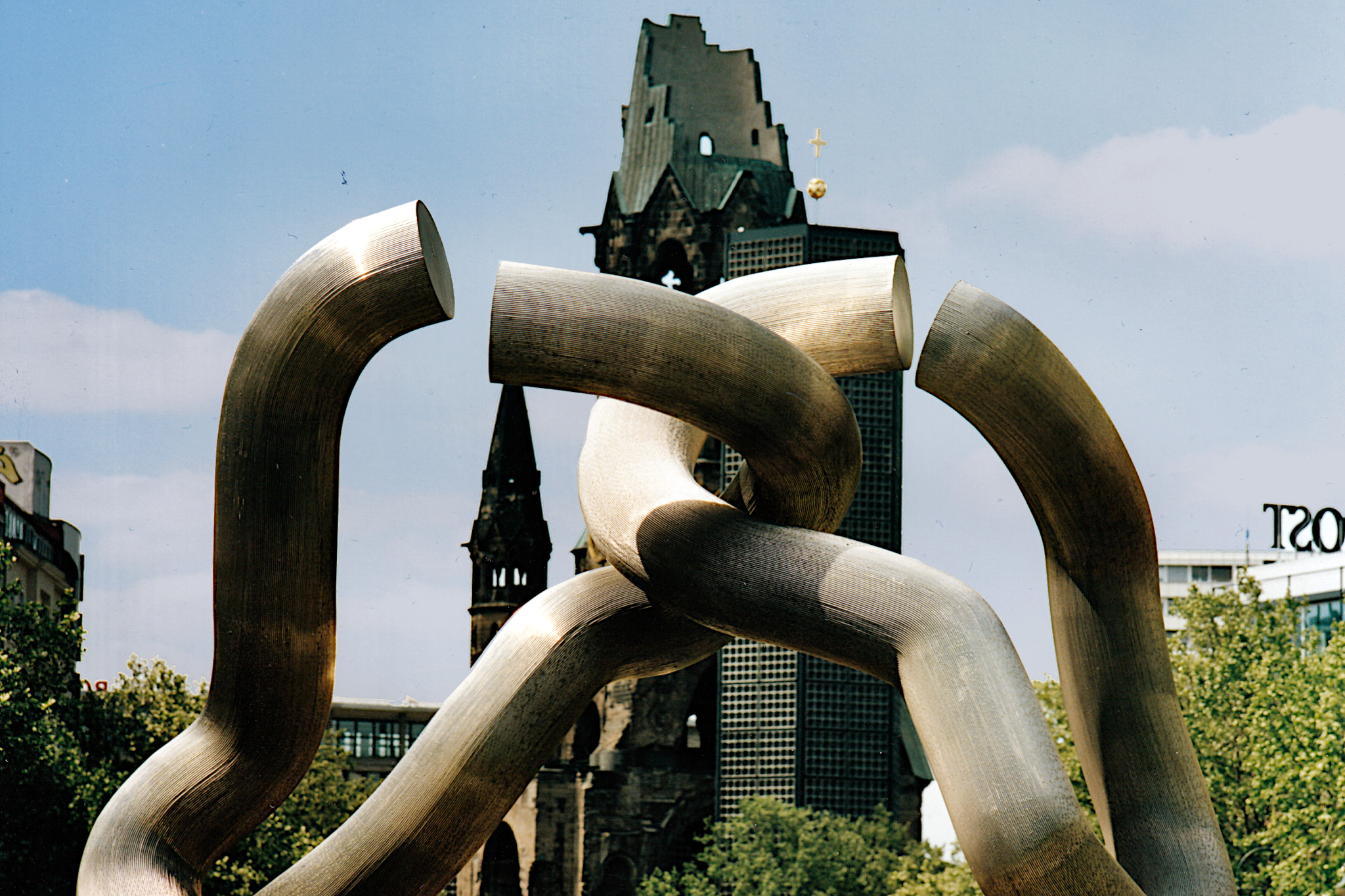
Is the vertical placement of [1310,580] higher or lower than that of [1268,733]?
higher

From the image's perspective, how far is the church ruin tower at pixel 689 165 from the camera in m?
51.9

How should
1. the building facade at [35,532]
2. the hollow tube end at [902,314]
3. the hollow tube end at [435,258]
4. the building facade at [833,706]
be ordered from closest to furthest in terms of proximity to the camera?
the hollow tube end at [435,258] < the hollow tube end at [902,314] < the building facade at [833,706] < the building facade at [35,532]

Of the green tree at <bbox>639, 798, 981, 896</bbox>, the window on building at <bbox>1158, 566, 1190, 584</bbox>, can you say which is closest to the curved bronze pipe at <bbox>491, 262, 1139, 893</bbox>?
the green tree at <bbox>639, 798, 981, 896</bbox>

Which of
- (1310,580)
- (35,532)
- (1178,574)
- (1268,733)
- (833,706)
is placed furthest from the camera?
(1178,574)

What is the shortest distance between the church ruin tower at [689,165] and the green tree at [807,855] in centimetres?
1538

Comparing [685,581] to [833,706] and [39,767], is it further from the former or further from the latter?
[833,706]

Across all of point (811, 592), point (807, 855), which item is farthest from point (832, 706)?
point (811, 592)

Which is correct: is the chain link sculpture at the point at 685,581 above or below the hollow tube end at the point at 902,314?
below

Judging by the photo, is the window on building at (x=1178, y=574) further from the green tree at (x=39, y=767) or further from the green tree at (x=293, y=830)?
the green tree at (x=39, y=767)

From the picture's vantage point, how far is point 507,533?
53.5m

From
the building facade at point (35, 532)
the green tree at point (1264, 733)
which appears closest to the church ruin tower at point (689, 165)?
the building facade at point (35, 532)

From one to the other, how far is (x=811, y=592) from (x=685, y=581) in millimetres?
570

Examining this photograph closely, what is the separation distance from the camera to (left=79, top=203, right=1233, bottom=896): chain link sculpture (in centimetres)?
768

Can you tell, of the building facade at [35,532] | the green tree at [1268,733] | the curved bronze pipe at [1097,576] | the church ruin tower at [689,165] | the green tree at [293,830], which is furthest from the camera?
the church ruin tower at [689,165]
